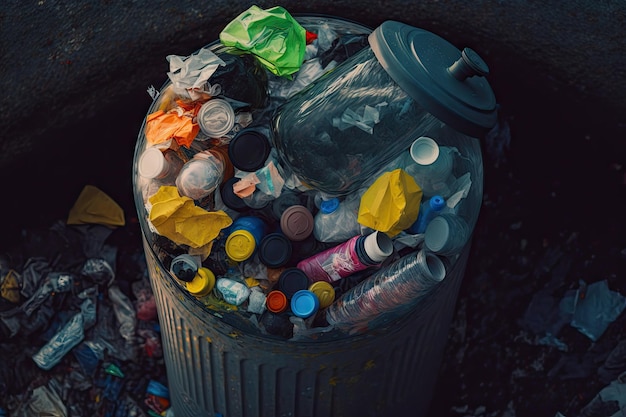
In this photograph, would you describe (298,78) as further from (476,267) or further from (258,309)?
(476,267)

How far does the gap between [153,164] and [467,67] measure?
704mm

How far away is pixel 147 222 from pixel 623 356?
1.68m

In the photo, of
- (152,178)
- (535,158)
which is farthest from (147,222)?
(535,158)

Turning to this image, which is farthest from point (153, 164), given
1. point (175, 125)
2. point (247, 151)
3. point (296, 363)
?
point (296, 363)

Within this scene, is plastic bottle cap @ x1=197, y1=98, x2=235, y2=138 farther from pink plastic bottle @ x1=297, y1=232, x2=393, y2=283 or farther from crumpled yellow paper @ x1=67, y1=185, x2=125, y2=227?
crumpled yellow paper @ x1=67, y1=185, x2=125, y2=227

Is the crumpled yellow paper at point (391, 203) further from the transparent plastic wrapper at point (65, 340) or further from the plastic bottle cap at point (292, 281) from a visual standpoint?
the transparent plastic wrapper at point (65, 340)

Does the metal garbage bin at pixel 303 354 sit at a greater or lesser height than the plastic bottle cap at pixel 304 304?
lesser

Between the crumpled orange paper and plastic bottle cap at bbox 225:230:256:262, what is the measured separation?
0.77 feet

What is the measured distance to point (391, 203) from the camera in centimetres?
153

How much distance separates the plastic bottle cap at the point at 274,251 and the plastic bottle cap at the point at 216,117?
0.26 metres

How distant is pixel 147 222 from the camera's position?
168 centimetres

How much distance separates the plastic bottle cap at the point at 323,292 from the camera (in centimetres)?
160

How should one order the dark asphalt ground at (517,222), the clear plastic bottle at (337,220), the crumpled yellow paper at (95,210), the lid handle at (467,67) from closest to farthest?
1. the lid handle at (467,67)
2. the clear plastic bottle at (337,220)
3. the dark asphalt ground at (517,222)
4. the crumpled yellow paper at (95,210)

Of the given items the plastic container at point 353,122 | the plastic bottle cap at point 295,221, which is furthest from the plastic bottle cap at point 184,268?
the plastic container at point 353,122
